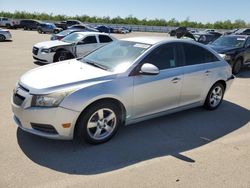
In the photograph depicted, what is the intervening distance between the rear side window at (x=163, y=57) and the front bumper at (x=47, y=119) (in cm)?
161

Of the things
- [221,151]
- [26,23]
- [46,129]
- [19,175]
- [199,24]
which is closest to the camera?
[19,175]

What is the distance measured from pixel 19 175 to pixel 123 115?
69.8 inches

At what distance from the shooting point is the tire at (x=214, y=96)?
19.1ft

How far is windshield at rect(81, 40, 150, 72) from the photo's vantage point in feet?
14.5

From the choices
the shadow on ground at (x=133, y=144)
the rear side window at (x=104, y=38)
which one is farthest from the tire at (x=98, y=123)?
the rear side window at (x=104, y=38)

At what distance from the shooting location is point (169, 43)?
4949 millimetres

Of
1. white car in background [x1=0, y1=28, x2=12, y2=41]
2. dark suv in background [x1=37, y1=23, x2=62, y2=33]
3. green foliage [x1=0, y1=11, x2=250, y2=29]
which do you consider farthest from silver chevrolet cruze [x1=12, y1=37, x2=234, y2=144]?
green foliage [x1=0, y1=11, x2=250, y2=29]

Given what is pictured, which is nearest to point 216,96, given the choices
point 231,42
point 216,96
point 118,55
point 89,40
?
point 216,96

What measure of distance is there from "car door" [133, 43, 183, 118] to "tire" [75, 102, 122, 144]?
0.41m

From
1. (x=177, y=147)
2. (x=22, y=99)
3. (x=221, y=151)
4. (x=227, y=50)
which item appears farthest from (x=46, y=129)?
(x=227, y=50)

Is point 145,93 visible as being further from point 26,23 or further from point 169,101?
point 26,23

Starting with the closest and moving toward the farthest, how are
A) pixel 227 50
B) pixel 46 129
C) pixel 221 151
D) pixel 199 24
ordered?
pixel 46 129, pixel 221 151, pixel 227 50, pixel 199 24

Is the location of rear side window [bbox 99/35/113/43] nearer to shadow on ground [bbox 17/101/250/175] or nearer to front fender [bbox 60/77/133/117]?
shadow on ground [bbox 17/101/250/175]

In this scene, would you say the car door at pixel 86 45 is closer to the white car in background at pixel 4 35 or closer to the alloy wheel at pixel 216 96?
the alloy wheel at pixel 216 96
